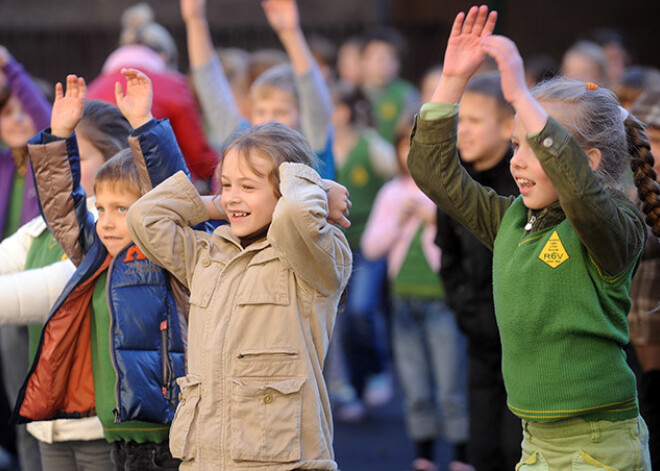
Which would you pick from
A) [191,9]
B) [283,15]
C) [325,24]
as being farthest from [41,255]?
[325,24]

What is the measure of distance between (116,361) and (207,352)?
0.41 metres

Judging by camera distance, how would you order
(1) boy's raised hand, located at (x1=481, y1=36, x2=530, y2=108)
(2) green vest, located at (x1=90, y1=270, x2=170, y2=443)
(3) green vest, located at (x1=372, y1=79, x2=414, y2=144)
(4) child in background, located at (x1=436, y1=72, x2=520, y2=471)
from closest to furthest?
1. (1) boy's raised hand, located at (x1=481, y1=36, x2=530, y2=108)
2. (2) green vest, located at (x1=90, y1=270, x2=170, y2=443)
3. (4) child in background, located at (x1=436, y1=72, x2=520, y2=471)
4. (3) green vest, located at (x1=372, y1=79, x2=414, y2=144)

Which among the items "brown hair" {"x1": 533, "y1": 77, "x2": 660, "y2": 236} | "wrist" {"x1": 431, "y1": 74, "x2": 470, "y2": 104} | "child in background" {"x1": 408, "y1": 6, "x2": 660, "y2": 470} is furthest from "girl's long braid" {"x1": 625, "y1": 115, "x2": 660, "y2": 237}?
"wrist" {"x1": 431, "y1": 74, "x2": 470, "y2": 104}

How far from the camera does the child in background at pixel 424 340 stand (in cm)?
538

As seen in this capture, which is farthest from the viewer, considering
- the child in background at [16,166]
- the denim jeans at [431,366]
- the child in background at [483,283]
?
the denim jeans at [431,366]

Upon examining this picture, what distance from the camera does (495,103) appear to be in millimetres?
4172

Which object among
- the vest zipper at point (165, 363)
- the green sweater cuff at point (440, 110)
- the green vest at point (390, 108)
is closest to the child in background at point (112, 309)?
the vest zipper at point (165, 363)

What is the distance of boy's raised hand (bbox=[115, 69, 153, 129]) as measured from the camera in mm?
3191

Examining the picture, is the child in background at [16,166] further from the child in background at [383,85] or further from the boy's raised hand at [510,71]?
the child in background at [383,85]

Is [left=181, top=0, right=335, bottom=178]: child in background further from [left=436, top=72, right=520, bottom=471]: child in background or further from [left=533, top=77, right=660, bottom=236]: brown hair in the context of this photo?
[left=533, top=77, right=660, bottom=236]: brown hair

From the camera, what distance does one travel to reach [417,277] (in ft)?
18.5

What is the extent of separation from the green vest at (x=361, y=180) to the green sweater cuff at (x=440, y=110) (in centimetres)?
426

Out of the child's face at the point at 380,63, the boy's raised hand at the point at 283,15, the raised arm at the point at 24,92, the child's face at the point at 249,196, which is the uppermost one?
the child's face at the point at 380,63

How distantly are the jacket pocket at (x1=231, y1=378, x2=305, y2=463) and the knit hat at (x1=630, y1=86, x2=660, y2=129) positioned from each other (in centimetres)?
193
